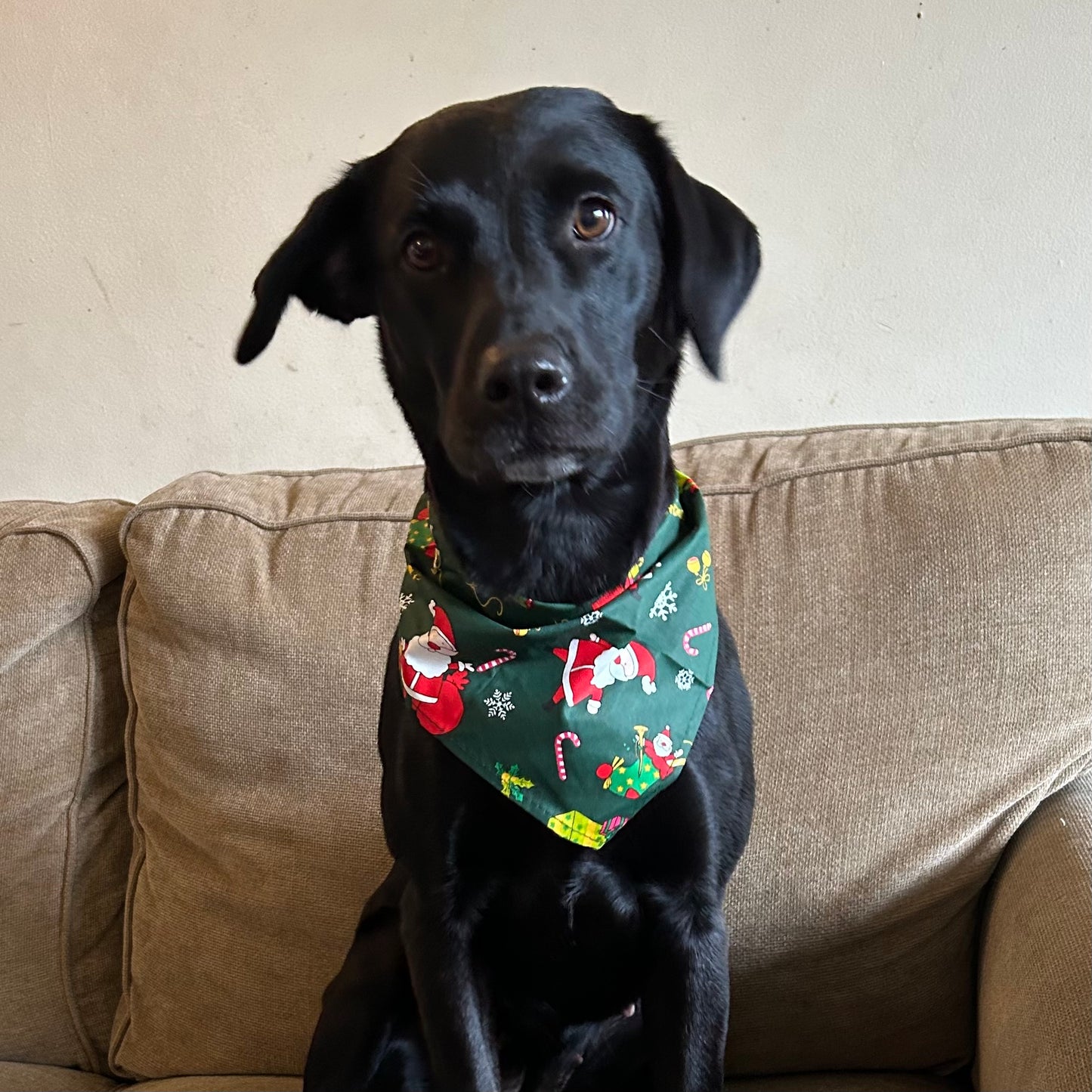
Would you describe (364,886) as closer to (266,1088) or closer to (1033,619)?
(266,1088)

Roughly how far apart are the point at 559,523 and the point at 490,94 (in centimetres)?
95

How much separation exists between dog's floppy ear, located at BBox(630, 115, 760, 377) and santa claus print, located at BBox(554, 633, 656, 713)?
0.27 m

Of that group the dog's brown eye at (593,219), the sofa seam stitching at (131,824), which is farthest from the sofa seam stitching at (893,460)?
the sofa seam stitching at (131,824)

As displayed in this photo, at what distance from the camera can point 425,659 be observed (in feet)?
3.18

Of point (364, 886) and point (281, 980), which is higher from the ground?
point (364, 886)

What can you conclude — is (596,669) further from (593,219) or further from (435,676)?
(593,219)

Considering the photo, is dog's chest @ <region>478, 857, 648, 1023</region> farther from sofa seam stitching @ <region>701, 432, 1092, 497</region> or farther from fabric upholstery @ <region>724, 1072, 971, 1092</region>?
sofa seam stitching @ <region>701, 432, 1092, 497</region>

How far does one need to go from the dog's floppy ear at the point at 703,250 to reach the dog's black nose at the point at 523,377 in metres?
0.17

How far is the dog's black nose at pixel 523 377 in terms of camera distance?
0.77m

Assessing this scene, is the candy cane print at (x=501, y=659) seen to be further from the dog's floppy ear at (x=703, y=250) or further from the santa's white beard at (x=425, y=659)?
the dog's floppy ear at (x=703, y=250)

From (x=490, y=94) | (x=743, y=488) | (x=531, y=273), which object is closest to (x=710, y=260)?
(x=531, y=273)

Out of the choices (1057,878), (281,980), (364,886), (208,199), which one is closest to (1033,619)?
(1057,878)

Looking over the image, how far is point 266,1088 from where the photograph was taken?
1255 mm

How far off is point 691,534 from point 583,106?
415mm
